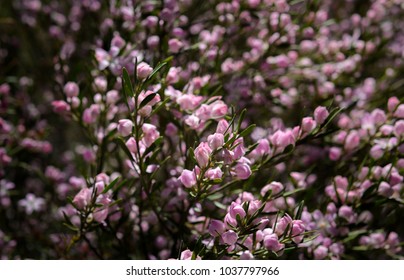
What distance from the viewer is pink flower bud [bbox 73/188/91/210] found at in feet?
3.19

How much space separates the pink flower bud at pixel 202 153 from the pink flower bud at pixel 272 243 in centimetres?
18

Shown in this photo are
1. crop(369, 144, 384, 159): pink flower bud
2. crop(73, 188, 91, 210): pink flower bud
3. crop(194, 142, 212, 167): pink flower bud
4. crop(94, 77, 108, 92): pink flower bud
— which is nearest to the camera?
crop(194, 142, 212, 167): pink flower bud

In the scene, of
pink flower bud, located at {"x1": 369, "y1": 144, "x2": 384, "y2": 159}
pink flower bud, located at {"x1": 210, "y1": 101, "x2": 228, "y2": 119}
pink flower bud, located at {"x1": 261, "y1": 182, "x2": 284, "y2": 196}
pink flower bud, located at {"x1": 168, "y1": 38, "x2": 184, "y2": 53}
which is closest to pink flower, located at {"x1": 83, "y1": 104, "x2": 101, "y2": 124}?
pink flower bud, located at {"x1": 168, "y1": 38, "x2": 184, "y2": 53}

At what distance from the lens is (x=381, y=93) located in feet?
4.90

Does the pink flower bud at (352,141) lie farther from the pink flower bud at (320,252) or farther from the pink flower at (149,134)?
the pink flower at (149,134)

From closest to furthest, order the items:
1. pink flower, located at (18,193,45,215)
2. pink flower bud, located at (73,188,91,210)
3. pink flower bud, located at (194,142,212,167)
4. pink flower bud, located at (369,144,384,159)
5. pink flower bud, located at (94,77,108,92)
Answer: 1. pink flower bud, located at (194,142,212,167)
2. pink flower bud, located at (73,188,91,210)
3. pink flower bud, located at (369,144,384,159)
4. pink flower bud, located at (94,77,108,92)
5. pink flower, located at (18,193,45,215)

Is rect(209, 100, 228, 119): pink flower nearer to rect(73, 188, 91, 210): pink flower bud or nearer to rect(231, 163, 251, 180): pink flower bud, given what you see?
rect(231, 163, 251, 180): pink flower bud

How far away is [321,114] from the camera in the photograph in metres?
0.99

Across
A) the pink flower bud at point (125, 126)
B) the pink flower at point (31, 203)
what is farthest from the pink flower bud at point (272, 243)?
the pink flower at point (31, 203)

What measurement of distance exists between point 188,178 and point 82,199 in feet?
0.81

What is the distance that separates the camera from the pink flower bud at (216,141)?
846 mm

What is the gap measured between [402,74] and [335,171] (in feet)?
2.25

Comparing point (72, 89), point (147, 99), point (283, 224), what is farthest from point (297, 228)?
point (72, 89)
